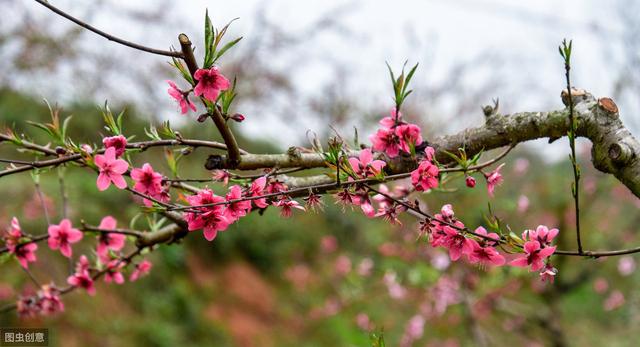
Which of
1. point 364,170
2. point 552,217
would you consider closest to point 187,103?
point 364,170

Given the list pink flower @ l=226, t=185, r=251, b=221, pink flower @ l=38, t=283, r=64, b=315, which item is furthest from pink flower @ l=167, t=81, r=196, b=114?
pink flower @ l=38, t=283, r=64, b=315

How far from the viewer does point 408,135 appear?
114 cm

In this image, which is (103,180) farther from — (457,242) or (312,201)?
(457,242)

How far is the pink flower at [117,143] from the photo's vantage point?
1.09 m

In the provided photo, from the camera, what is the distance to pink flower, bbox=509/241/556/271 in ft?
3.23

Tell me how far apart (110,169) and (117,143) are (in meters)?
0.06

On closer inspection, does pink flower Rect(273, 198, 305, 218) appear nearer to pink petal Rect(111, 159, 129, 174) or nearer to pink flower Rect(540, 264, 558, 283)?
pink petal Rect(111, 159, 129, 174)

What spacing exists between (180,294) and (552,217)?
4794 millimetres

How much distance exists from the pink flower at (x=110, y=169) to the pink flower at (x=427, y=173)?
627 mm

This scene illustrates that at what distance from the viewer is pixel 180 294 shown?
579 cm

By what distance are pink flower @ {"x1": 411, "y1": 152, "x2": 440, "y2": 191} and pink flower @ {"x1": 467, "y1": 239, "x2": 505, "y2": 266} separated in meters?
0.15

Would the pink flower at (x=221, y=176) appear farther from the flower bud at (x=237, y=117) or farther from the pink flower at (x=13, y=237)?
the pink flower at (x=13, y=237)

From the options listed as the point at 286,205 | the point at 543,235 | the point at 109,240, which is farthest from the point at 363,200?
the point at 109,240

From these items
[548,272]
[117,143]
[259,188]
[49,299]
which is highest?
[117,143]
